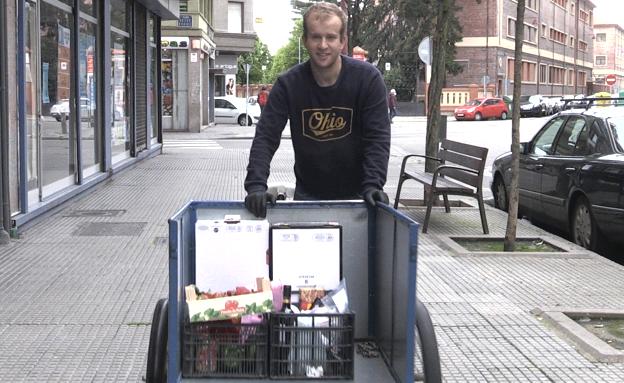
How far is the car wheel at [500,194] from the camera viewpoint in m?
11.5

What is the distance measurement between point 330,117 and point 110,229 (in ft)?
19.6

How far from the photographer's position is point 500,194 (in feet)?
38.4

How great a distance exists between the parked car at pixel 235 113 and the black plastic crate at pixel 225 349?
120 feet

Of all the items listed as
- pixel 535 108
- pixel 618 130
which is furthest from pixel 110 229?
pixel 535 108

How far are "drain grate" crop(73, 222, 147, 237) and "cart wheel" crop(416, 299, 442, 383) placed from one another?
20.0 feet

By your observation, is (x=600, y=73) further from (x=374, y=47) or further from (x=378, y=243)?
(x=378, y=243)

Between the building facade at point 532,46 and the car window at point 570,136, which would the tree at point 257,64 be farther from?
the car window at point 570,136

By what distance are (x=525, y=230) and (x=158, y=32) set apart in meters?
13.9

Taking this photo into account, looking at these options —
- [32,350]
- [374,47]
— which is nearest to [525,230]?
[32,350]

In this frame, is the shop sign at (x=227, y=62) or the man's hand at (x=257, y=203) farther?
the shop sign at (x=227, y=62)

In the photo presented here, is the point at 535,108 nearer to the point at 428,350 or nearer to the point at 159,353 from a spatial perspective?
the point at 428,350

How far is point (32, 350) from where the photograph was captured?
5094 millimetres

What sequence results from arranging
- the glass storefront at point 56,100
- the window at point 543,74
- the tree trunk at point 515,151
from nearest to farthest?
the tree trunk at point 515,151 < the glass storefront at point 56,100 < the window at point 543,74

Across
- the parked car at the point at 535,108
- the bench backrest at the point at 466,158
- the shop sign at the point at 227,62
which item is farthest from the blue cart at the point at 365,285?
the parked car at the point at 535,108
